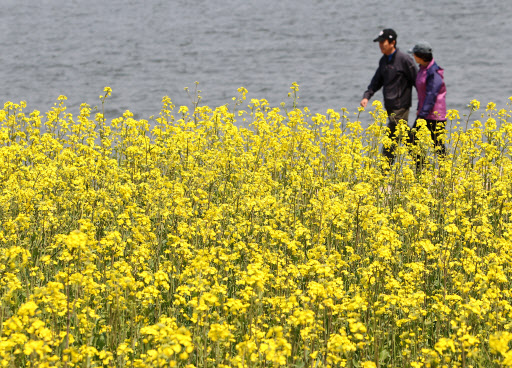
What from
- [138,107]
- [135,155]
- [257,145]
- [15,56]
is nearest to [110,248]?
[135,155]

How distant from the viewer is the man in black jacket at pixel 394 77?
40.5ft

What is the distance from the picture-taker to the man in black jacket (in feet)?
40.5

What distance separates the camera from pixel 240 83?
28.1 m

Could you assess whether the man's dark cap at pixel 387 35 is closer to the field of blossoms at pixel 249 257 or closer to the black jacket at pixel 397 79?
the black jacket at pixel 397 79

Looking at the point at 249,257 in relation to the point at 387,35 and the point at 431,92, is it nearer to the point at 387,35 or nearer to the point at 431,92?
the point at 431,92

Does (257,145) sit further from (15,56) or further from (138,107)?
(15,56)

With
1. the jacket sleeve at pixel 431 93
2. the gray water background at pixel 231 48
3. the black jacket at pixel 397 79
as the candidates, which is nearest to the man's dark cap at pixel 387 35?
the black jacket at pixel 397 79

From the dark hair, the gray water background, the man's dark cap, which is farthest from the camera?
the gray water background

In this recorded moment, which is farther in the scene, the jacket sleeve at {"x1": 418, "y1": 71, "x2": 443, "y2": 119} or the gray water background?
the gray water background

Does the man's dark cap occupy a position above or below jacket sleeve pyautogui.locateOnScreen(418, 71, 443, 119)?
above

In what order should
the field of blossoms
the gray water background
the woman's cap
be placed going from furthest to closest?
1. the gray water background
2. the woman's cap
3. the field of blossoms

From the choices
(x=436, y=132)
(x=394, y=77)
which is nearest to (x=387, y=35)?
(x=394, y=77)

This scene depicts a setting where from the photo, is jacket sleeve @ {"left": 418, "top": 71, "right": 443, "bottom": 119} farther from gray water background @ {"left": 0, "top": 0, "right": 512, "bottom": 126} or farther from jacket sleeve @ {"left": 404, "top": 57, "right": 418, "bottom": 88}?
gray water background @ {"left": 0, "top": 0, "right": 512, "bottom": 126}

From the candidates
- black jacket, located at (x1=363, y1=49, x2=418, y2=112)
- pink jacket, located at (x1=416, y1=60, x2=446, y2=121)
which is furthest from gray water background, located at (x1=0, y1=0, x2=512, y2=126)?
pink jacket, located at (x1=416, y1=60, x2=446, y2=121)
